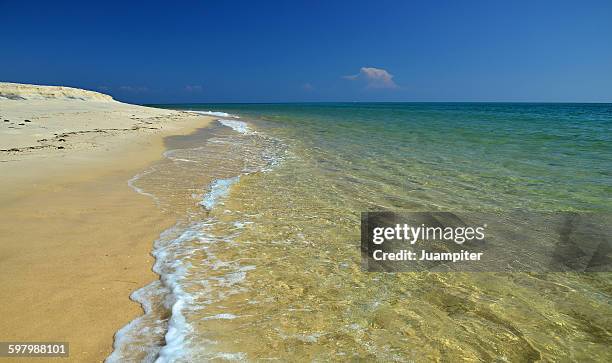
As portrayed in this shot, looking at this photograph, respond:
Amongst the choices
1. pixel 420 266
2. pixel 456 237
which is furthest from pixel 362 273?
pixel 456 237

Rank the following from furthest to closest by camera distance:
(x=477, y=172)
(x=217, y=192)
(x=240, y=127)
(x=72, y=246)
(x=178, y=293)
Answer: (x=240, y=127)
(x=477, y=172)
(x=217, y=192)
(x=72, y=246)
(x=178, y=293)

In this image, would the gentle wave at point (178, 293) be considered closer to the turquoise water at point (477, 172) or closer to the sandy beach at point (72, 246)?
the sandy beach at point (72, 246)

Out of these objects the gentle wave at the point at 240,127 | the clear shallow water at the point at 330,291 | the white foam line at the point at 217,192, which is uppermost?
the gentle wave at the point at 240,127

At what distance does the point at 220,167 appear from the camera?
10.4 m

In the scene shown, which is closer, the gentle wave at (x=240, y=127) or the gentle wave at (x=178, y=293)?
the gentle wave at (x=178, y=293)

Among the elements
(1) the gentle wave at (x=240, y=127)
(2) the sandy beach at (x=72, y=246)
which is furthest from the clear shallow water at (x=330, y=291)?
(1) the gentle wave at (x=240, y=127)

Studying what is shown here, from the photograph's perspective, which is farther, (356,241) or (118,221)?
(118,221)

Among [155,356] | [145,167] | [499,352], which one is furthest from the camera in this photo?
[145,167]

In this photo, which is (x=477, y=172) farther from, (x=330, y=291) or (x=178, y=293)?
(x=178, y=293)

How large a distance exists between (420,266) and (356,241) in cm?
98

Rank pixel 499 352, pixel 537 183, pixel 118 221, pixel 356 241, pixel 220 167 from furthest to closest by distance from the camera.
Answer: pixel 220 167 → pixel 537 183 → pixel 118 221 → pixel 356 241 → pixel 499 352

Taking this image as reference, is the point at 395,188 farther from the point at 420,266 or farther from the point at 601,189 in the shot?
the point at 601,189

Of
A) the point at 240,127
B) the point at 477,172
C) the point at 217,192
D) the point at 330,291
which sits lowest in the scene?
the point at 330,291

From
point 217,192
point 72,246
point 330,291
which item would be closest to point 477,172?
point 217,192
